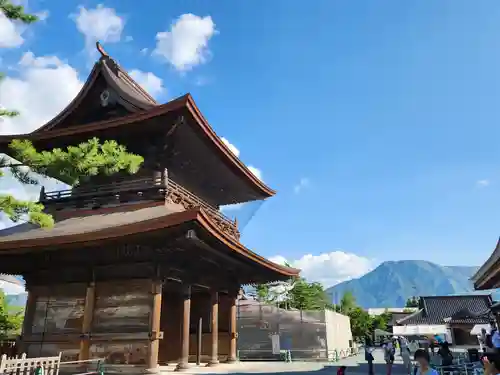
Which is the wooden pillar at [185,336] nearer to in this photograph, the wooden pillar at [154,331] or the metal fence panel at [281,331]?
the wooden pillar at [154,331]

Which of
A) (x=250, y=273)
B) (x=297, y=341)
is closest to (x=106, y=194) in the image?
(x=250, y=273)

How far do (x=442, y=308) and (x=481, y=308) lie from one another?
4.65 m

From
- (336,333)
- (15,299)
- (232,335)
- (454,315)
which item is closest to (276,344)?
(336,333)

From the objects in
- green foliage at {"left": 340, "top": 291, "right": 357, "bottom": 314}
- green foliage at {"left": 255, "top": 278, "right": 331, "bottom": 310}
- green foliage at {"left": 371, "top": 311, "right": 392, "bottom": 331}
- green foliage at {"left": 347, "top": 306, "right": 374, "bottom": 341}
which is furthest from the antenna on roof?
green foliage at {"left": 371, "top": 311, "right": 392, "bottom": 331}

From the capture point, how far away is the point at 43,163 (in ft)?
32.7

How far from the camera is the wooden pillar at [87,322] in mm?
12445

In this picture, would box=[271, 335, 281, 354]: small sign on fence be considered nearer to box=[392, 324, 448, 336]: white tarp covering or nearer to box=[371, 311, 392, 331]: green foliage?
box=[392, 324, 448, 336]: white tarp covering

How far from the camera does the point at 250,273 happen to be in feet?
58.5

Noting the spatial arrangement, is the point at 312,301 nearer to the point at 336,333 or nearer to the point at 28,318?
the point at 336,333

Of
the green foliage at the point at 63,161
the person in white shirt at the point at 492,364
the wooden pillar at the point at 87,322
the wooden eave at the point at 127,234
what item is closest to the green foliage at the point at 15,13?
the green foliage at the point at 63,161

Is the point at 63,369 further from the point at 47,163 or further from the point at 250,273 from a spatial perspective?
the point at 250,273

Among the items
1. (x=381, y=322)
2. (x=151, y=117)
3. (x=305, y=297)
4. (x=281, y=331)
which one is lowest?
(x=281, y=331)

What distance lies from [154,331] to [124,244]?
2707mm

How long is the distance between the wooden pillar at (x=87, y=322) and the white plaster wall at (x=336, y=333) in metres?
14.6
